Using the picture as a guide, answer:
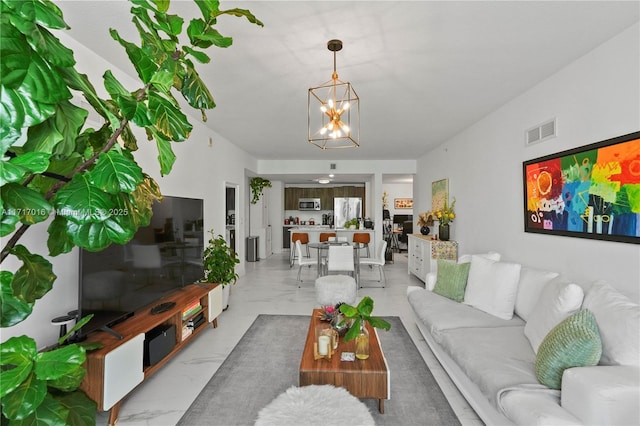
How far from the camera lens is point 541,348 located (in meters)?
1.70

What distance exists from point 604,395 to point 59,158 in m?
2.22

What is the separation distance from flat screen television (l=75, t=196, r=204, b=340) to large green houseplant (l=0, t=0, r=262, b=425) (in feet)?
4.20

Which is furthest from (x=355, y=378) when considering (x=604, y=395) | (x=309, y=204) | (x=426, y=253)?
(x=309, y=204)

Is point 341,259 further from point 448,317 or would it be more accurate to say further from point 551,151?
point 551,151

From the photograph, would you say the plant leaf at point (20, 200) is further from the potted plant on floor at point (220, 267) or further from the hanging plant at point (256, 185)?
the hanging plant at point (256, 185)

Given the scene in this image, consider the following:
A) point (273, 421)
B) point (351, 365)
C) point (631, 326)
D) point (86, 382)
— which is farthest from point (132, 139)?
point (631, 326)

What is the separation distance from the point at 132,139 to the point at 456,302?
3.01 meters

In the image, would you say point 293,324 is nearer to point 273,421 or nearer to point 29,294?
point 273,421

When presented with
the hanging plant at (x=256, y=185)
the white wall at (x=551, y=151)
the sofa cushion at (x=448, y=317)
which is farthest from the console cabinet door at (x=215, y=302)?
the hanging plant at (x=256, y=185)

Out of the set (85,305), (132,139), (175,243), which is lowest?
(85,305)

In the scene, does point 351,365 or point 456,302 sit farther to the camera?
point 456,302

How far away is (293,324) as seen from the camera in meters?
3.56

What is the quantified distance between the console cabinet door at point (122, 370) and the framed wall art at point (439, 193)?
492 centimetres

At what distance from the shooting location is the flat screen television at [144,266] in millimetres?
1991
